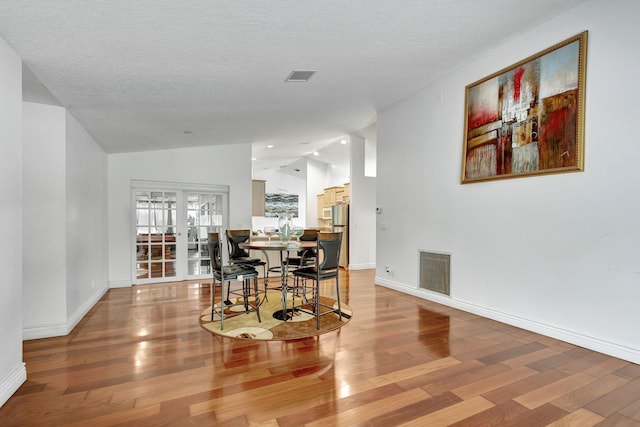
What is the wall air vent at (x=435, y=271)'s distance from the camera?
15.1ft

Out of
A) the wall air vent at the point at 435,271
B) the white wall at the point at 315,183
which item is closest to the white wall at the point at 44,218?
the wall air vent at the point at 435,271

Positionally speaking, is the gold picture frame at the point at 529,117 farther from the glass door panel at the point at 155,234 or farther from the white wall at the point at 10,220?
the glass door panel at the point at 155,234

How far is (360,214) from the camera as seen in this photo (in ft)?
26.2

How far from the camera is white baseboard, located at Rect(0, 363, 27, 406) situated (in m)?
2.13

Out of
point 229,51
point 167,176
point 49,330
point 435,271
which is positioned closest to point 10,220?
point 49,330

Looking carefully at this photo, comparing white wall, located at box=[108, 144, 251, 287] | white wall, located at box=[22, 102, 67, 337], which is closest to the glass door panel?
white wall, located at box=[108, 144, 251, 287]

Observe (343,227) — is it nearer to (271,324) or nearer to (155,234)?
(155,234)

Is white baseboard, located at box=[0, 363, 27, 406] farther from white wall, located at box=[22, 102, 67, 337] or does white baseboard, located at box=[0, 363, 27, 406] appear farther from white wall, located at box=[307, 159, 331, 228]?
white wall, located at box=[307, 159, 331, 228]

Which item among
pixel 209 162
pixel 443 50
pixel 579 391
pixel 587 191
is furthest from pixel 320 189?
pixel 579 391

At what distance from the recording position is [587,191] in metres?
3.06

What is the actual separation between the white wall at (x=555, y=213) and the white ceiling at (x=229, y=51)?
15.1 inches

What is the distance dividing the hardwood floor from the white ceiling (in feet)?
7.71

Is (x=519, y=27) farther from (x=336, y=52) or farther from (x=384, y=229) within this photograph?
(x=384, y=229)

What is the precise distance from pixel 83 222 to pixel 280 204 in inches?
343
